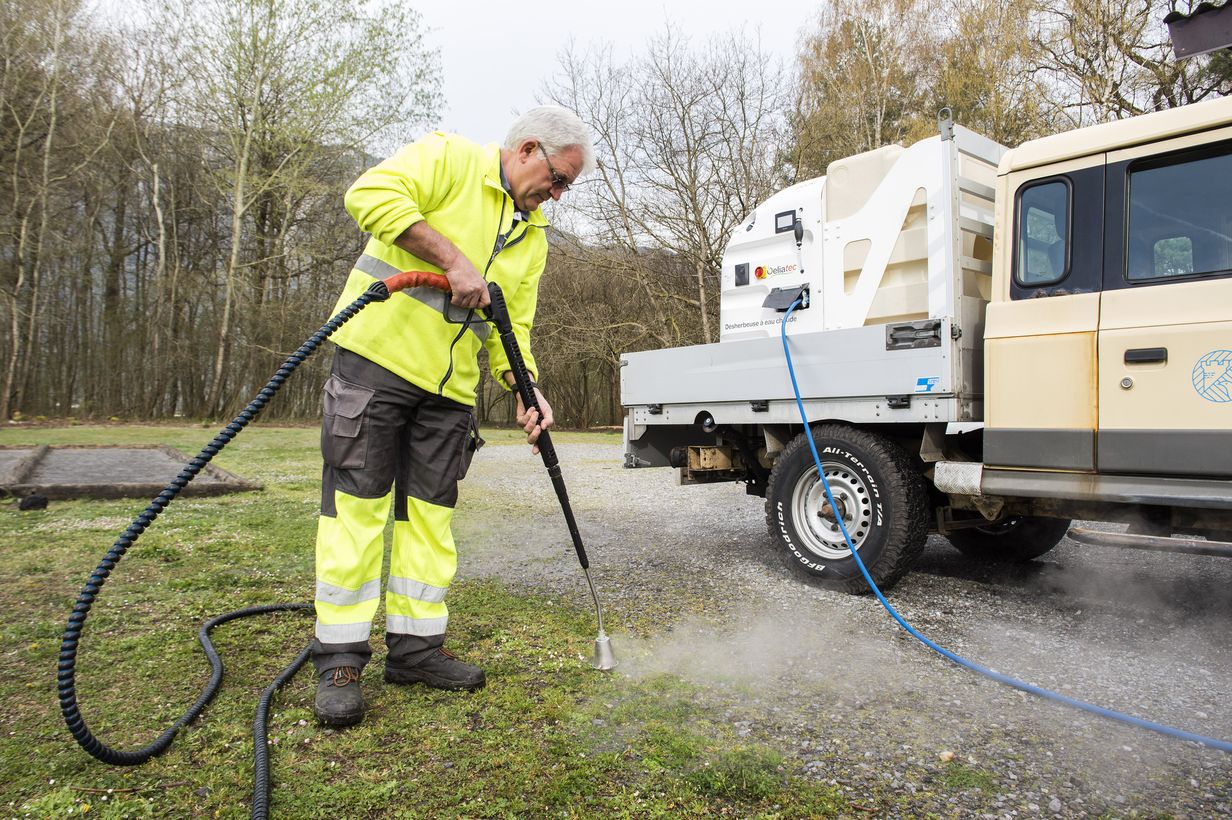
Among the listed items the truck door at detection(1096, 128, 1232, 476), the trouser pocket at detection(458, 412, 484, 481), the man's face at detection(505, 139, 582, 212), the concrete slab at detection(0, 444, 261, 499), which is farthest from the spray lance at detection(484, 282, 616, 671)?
the concrete slab at detection(0, 444, 261, 499)

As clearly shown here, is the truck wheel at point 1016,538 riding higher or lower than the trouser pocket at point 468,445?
lower

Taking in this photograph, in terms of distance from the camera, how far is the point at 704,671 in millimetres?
3033

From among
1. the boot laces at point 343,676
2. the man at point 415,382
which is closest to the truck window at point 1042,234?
the man at point 415,382

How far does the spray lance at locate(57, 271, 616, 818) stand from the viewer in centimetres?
198

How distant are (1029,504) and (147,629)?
415 centimetres

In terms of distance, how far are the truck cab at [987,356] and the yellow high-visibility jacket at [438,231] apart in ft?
7.26

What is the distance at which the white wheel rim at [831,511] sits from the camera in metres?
4.27

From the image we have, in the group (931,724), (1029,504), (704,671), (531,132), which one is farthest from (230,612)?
(1029,504)

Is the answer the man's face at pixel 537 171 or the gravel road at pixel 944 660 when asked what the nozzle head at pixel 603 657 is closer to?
the gravel road at pixel 944 660

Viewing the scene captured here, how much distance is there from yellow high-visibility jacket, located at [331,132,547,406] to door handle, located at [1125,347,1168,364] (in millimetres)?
2637

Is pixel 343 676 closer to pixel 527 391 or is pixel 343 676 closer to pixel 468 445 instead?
pixel 468 445

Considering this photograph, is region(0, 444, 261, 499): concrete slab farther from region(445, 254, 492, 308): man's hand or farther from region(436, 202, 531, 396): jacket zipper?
region(445, 254, 492, 308): man's hand

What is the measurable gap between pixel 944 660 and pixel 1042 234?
82.0 inches

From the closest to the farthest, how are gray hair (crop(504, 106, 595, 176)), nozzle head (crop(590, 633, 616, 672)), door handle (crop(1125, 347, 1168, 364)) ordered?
gray hair (crop(504, 106, 595, 176))
nozzle head (crop(590, 633, 616, 672))
door handle (crop(1125, 347, 1168, 364))
